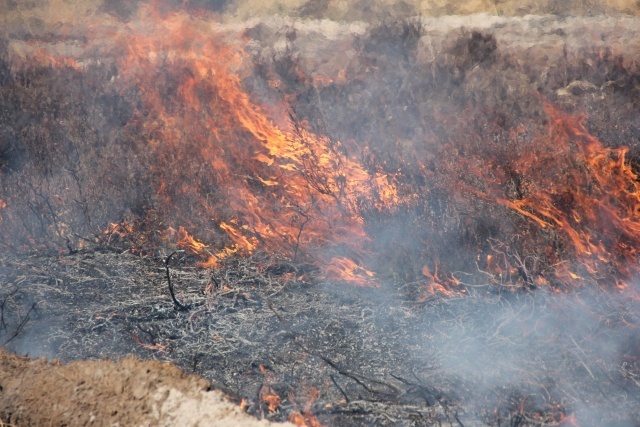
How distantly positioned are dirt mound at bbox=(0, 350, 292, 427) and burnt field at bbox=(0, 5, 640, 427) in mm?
514

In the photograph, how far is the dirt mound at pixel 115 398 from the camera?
3582mm

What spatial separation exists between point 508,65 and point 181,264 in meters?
6.14

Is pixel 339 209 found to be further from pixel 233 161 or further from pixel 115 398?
pixel 115 398

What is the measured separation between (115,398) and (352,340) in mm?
2057

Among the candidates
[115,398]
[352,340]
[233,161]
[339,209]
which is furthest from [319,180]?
[115,398]

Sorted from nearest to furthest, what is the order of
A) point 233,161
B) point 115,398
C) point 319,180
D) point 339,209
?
point 115,398, point 339,209, point 319,180, point 233,161

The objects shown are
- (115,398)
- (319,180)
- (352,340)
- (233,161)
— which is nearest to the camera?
(115,398)

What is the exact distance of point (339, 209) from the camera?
24.0ft

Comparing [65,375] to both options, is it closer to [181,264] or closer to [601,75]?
[181,264]

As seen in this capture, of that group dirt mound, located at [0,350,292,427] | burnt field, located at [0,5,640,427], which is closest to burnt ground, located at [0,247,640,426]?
burnt field, located at [0,5,640,427]

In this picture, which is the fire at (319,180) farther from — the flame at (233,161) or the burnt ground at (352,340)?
the burnt ground at (352,340)

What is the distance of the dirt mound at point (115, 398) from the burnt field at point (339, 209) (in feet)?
1.69

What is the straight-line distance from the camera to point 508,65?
905 cm

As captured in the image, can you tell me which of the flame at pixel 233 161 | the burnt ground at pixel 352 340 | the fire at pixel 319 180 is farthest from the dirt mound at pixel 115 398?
the fire at pixel 319 180
